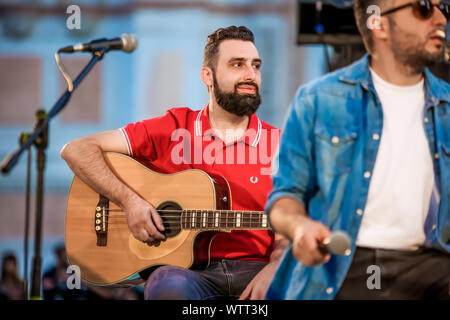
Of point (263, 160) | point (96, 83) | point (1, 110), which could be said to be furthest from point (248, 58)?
point (1, 110)

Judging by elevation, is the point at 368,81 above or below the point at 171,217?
above

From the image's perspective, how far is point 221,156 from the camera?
3.12 meters

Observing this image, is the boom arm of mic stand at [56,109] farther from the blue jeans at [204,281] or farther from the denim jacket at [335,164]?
the denim jacket at [335,164]

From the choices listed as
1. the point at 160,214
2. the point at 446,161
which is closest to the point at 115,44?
the point at 160,214

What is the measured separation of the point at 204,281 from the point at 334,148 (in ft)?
3.47

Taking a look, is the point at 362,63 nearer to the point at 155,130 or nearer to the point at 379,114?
the point at 379,114

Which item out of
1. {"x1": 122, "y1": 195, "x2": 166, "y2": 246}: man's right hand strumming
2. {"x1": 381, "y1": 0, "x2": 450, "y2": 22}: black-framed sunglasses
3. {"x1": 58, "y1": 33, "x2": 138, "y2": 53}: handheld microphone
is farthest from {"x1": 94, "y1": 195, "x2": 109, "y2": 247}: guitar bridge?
{"x1": 381, "y1": 0, "x2": 450, "y2": 22}: black-framed sunglasses

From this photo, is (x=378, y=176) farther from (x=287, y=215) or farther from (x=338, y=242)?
(x=338, y=242)

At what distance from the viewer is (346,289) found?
2113mm

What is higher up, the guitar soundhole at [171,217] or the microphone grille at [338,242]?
the microphone grille at [338,242]

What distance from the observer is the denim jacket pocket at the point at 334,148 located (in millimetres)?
2092

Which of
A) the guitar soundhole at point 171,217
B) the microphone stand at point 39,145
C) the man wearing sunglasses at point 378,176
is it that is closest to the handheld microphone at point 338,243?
the man wearing sunglasses at point 378,176

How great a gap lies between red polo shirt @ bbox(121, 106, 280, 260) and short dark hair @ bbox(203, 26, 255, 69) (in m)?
0.28

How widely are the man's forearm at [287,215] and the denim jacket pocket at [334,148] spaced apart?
0.17m
